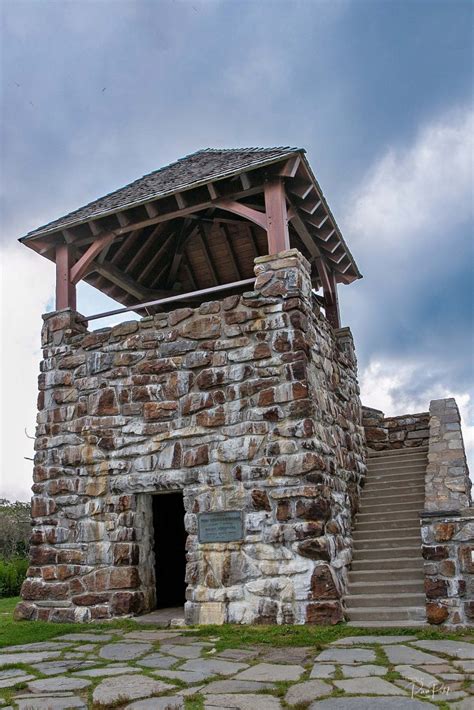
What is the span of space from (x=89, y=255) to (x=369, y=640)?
5994 millimetres

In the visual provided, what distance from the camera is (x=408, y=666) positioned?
4.32m

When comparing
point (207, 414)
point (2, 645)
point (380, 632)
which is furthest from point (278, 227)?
point (2, 645)

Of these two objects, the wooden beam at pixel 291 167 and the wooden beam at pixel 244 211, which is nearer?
the wooden beam at pixel 291 167

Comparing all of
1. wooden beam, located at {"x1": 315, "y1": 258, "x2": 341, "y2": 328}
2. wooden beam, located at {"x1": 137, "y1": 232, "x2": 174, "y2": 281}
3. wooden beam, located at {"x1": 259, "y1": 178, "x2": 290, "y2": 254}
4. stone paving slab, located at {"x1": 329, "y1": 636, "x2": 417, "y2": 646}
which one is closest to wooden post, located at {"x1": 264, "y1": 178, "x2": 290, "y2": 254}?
wooden beam, located at {"x1": 259, "y1": 178, "x2": 290, "y2": 254}

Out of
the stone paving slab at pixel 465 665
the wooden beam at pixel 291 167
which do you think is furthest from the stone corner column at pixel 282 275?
the stone paving slab at pixel 465 665

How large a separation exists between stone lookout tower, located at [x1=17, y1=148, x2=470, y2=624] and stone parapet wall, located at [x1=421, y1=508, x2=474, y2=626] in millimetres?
974

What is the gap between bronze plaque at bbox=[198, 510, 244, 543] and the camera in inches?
260

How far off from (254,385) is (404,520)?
264 cm

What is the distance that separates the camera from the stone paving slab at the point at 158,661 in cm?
468

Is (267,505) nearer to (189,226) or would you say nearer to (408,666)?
(408,666)

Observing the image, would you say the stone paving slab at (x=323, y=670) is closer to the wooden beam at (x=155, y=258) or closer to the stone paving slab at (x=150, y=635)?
the stone paving slab at (x=150, y=635)

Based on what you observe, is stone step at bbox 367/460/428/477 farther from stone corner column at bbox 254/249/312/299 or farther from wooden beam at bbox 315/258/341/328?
stone corner column at bbox 254/249/312/299

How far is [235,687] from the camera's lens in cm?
395

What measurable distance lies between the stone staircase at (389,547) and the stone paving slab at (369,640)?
46 cm
